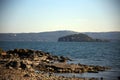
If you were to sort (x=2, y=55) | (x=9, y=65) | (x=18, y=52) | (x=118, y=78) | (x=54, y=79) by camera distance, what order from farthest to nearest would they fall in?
(x=18, y=52) < (x=2, y=55) < (x=9, y=65) < (x=118, y=78) < (x=54, y=79)

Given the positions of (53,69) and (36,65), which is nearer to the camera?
(53,69)

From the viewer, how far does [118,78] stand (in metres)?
22.8

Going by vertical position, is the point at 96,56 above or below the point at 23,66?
below

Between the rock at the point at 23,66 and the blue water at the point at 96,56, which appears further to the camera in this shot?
the blue water at the point at 96,56

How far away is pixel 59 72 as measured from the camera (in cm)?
2619

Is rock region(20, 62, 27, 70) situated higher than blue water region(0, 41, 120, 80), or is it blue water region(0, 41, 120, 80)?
rock region(20, 62, 27, 70)

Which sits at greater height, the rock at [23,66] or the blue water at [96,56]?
the rock at [23,66]

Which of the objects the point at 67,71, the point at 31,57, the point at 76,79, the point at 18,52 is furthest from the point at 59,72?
the point at 18,52

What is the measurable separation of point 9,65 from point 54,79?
711cm

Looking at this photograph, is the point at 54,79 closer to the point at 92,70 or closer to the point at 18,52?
the point at 92,70

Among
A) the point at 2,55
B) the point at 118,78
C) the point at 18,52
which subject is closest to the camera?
the point at 118,78

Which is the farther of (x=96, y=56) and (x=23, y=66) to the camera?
(x=96, y=56)

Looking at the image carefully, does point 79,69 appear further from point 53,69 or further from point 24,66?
point 24,66

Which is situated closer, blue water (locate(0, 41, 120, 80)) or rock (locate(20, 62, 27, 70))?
rock (locate(20, 62, 27, 70))
